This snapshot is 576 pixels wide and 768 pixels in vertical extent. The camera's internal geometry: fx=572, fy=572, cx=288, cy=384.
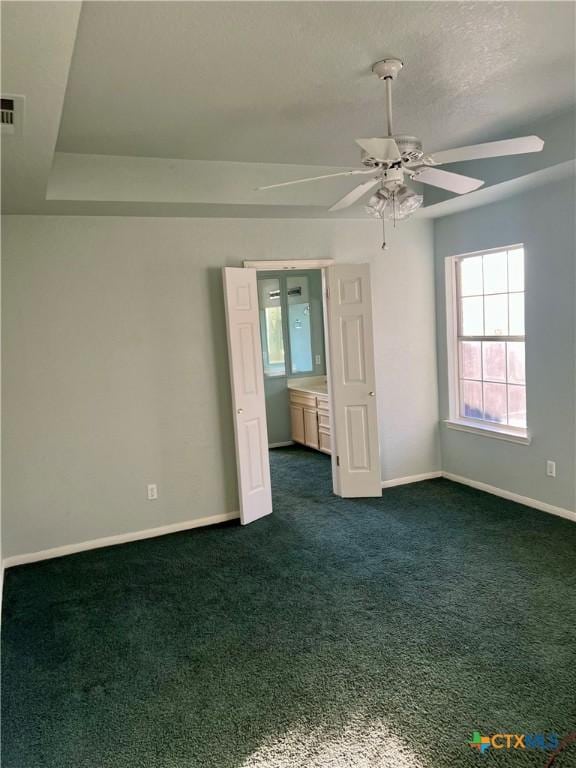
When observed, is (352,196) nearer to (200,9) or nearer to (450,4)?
(450,4)

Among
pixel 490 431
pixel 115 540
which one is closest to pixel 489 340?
pixel 490 431

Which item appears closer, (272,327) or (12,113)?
(12,113)

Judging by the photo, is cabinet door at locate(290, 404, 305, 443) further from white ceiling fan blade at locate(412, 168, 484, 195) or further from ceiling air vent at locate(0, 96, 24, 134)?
ceiling air vent at locate(0, 96, 24, 134)

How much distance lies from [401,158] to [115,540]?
3.50 metres

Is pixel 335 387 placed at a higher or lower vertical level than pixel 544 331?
lower

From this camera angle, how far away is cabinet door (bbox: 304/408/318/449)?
7002 millimetres

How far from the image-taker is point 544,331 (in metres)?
4.40

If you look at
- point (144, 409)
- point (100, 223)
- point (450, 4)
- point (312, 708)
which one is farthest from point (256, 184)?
point (312, 708)

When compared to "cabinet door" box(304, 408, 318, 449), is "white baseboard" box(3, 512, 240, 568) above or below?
below

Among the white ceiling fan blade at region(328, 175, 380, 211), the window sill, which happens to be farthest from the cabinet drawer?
the white ceiling fan blade at region(328, 175, 380, 211)

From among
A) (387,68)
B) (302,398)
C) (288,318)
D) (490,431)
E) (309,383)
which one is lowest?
(490,431)

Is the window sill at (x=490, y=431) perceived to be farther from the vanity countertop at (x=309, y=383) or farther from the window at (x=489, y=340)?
the vanity countertop at (x=309, y=383)

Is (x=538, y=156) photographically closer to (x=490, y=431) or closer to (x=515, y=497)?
(x=490, y=431)

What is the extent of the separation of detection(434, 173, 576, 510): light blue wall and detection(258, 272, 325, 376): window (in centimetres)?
289
